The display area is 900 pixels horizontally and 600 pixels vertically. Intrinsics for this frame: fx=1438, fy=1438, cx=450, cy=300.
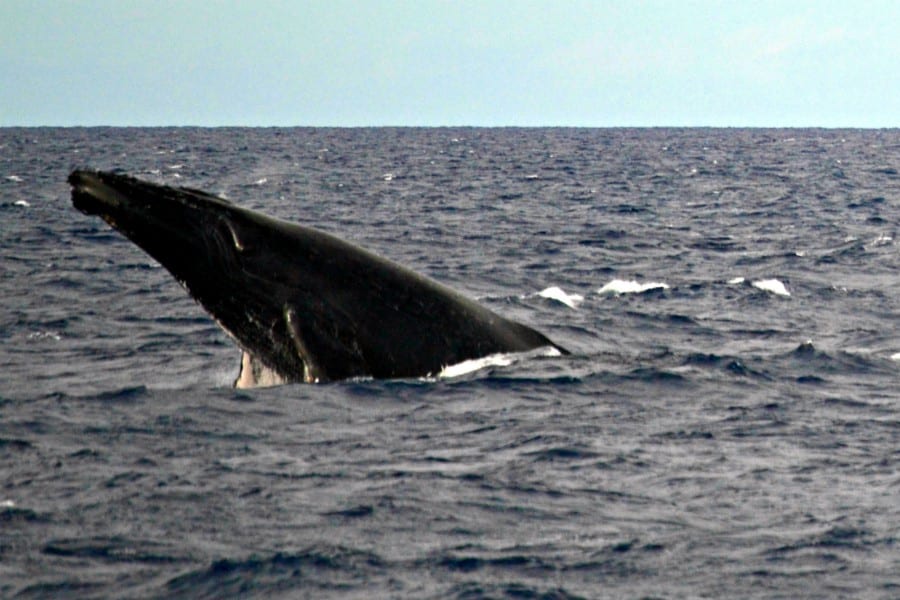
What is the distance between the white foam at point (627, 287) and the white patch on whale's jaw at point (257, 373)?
497 inches

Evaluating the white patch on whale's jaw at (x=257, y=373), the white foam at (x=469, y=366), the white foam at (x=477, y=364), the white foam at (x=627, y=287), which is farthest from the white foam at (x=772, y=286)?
the white patch on whale's jaw at (x=257, y=373)

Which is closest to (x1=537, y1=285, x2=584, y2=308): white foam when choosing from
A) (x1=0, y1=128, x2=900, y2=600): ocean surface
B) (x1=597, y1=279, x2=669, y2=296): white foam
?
(x1=0, y1=128, x2=900, y2=600): ocean surface

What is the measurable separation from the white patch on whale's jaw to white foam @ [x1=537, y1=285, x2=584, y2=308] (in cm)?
1083

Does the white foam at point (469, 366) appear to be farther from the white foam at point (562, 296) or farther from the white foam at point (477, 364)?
the white foam at point (562, 296)

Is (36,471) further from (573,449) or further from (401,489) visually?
(573,449)

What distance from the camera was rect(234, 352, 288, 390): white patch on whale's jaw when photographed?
1143 cm

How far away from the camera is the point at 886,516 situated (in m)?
9.60

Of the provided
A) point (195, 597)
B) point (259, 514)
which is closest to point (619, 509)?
point (259, 514)

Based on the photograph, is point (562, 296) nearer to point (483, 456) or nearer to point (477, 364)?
point (477, 364)

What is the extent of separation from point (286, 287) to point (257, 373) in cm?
112

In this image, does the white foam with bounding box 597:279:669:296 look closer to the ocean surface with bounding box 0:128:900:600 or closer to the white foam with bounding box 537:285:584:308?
the ocean surface with bounding box 0:128:900:600

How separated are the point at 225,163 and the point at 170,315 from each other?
59879 millimetres

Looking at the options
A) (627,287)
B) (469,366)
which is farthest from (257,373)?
(627,287)

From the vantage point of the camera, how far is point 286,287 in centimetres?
1079
